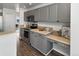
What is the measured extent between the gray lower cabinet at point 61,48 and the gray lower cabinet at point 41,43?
57 millimetres

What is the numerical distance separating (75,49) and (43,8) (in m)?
0.67

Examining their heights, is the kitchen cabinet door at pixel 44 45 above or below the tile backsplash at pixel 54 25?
below

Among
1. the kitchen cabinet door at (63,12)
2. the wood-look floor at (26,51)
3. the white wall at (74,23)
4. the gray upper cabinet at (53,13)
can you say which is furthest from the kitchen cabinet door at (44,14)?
the wood-look floor at (26,51)

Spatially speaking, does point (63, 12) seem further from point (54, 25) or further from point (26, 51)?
point (26, 51)

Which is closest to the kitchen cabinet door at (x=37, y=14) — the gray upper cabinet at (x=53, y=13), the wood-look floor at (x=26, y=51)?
the gray upper cabinet at (x=53, y=13)

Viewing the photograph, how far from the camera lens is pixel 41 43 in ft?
4.01

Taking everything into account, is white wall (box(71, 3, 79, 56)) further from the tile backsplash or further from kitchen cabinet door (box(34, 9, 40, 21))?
kitchen cabinet door (box(34, 9, 40, 21))

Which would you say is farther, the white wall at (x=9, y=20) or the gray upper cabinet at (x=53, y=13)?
the white wall at (x=9, y=20)

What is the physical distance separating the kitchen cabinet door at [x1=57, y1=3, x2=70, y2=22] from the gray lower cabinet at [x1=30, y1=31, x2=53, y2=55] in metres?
0.35

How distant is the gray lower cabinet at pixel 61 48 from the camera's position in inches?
43.5

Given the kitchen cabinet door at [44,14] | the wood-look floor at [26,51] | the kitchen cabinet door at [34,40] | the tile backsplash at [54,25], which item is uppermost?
the kitchen cabinet door at [44,14]

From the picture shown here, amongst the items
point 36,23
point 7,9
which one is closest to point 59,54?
point 36,23

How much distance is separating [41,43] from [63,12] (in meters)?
0.51

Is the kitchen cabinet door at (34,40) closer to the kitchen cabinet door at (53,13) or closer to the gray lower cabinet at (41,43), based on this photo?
the gray lower cabinet at (41,43)
